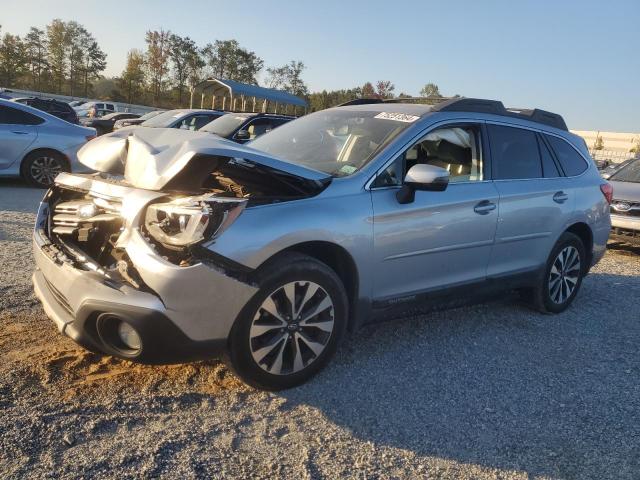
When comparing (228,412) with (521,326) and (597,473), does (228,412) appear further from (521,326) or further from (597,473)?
(521,326)

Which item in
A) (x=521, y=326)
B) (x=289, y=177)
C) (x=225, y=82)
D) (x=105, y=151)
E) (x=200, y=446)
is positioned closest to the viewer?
(x=200, y=446)

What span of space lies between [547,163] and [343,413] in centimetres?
319

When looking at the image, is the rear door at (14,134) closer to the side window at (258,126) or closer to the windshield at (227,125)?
the windshield at (227,125)

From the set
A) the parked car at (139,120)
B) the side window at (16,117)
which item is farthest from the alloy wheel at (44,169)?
the parked car at (139,120)

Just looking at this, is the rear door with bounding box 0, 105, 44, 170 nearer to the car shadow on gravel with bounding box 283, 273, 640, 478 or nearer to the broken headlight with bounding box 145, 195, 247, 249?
the car shadow on gravel with bounding box 283, 273, 640, 478

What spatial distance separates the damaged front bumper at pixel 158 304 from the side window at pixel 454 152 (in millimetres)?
1878

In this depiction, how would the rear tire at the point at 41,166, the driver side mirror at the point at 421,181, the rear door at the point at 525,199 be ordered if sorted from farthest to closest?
the rear tire at the point at 41,166 < the rear door at the point at 525,199 < the driver side mirror at the point at 421,181

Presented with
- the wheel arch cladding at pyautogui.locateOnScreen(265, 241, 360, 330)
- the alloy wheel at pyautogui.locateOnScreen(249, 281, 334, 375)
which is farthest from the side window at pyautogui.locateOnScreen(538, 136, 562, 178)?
the alloy wheel at pyautogui.locateOnScreen(249, 281, 334, 375)

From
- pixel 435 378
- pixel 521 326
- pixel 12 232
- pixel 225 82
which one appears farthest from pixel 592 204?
pixel 225 82

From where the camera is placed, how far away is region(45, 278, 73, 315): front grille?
310 cm

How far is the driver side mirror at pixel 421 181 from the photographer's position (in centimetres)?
357

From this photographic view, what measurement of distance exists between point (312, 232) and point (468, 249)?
1519 millimetres

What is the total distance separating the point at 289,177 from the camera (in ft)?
10.8

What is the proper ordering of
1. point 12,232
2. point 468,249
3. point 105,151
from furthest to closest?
point 12,232, point 468,249, point 105,151
